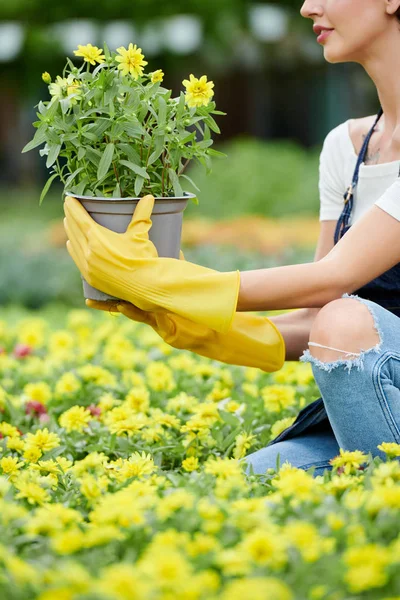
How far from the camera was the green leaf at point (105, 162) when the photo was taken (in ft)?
6.28

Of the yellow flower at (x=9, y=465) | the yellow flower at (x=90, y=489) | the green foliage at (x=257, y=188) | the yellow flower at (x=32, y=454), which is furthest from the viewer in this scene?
the green foliage at (x=257, y=188)

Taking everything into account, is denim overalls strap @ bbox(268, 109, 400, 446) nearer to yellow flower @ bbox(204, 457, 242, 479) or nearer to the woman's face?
the woman's face

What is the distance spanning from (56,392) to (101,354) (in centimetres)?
64

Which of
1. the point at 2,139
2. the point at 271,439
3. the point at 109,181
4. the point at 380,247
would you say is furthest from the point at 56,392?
the point at 2,139

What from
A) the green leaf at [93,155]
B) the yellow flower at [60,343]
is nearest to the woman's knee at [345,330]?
the green leaf at [93,155]

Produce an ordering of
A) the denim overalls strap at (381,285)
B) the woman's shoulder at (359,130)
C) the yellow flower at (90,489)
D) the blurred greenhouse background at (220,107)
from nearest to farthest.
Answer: the yellow flower at (90,489)
the denim overalls strap at (381,285)
the woman's shoulder at (359,130)
the blurred greenhouse background at (220,107)

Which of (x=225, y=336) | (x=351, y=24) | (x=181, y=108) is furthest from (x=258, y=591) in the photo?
(x=351, y=24)

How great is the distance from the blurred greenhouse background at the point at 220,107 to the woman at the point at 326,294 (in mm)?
3092

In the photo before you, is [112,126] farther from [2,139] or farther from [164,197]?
[2,139]

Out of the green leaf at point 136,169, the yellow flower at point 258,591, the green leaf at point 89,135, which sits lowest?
the yellow flower at point 258,591

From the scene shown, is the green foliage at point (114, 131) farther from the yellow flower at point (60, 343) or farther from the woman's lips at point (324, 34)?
the yellow flower at point (60, 343)

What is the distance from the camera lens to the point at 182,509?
1508 millimetres

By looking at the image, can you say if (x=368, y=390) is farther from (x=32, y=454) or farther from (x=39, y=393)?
(x=39, y=393)

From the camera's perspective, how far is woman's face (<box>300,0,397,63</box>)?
203 cm
